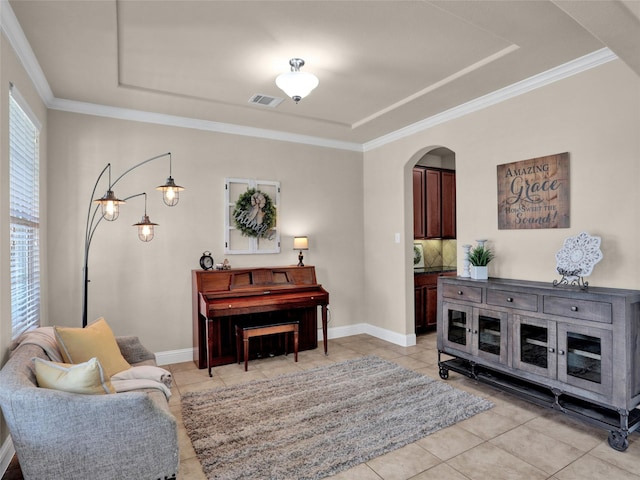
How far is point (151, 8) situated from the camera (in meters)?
2.29

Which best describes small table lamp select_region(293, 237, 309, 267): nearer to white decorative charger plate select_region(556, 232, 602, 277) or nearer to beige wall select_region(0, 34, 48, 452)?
white decorative charger plate select_region(556, 232, 602, 277)

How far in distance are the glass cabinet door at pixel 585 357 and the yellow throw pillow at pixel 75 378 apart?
288 centimetres

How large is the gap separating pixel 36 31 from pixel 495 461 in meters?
4.01

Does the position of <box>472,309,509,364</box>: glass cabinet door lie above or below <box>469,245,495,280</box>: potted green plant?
below

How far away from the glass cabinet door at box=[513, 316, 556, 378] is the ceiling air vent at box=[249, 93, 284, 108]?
9.74ft

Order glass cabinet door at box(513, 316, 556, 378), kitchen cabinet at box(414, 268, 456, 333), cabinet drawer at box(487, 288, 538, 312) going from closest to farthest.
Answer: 1. glass cabinet door at box(513, 316, 556, 378)
2. cabinet drawer at box(487, 288, 538, 312)
3. kitchen cabinet at box(414, 268, 456, 333)

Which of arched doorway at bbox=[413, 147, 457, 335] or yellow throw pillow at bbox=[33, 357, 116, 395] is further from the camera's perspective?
arched doorway at bbox=[413, 147, 457, 335]

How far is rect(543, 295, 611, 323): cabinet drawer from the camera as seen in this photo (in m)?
2.45

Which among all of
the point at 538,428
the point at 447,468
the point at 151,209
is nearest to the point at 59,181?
the point at 151,209

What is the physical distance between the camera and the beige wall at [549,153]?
9.02 feet

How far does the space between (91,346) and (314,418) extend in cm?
165

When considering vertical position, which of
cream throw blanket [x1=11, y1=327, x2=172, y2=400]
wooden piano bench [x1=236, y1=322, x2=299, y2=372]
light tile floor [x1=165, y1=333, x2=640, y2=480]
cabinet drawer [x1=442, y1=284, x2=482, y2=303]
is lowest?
light tile floor [x1=165, y1=333, x2=640, y2=480]

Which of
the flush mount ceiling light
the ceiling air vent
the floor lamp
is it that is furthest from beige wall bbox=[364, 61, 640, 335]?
the floor lamp

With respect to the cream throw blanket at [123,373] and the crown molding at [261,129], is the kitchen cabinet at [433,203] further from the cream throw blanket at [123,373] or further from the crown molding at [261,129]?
the cream throw blanket at [123,373]
